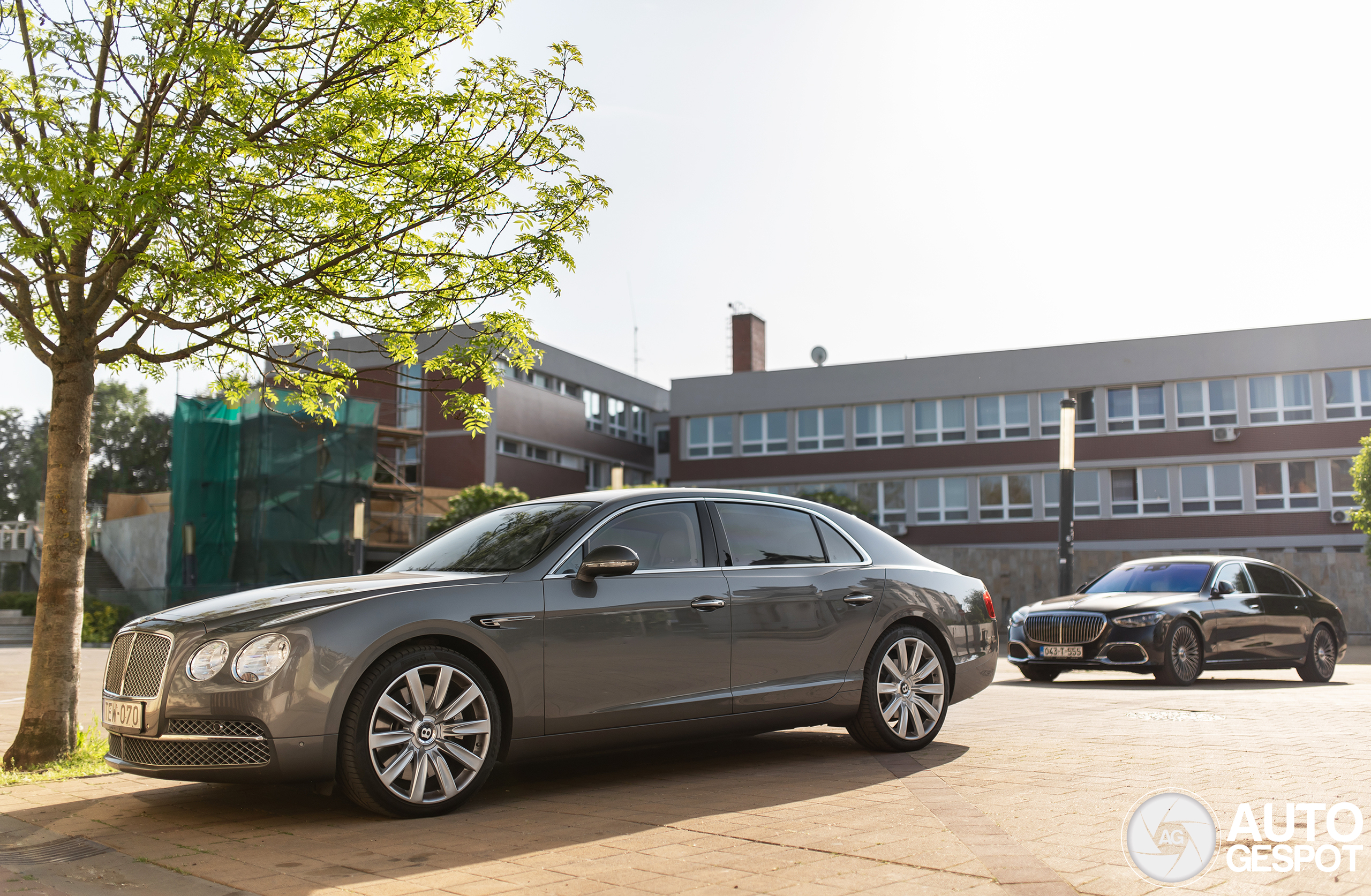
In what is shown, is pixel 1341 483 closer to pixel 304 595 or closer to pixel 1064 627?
pixel 1064 627

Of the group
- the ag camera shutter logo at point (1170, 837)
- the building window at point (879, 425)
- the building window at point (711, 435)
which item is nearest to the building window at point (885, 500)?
the building window at point (879, 425)

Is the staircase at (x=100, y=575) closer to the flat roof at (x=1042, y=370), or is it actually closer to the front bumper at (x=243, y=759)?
the flat roof at (x=1042, y=370)

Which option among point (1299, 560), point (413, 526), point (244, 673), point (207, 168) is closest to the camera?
point (244, 673)

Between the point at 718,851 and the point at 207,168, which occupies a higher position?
the point at 207,168

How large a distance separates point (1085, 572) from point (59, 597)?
32.1 meters

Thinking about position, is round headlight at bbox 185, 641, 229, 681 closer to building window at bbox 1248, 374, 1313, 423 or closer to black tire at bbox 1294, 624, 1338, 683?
black tire at bbox 1294, 624, 1338, 683

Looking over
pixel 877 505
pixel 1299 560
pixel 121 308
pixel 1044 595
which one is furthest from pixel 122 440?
pixel 121 308

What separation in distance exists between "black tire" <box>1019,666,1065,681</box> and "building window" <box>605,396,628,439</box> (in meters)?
42.3

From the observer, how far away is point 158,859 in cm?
449

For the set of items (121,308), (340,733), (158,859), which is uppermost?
(121,308)

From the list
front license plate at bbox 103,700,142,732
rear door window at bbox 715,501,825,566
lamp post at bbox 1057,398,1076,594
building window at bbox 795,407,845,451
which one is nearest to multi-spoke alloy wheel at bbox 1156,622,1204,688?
lamp post at bbox 1057,398,1076,594

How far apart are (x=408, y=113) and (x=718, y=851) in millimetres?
5108

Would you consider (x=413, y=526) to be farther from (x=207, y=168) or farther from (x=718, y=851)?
(x=718, y=851)

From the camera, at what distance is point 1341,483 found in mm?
42125
